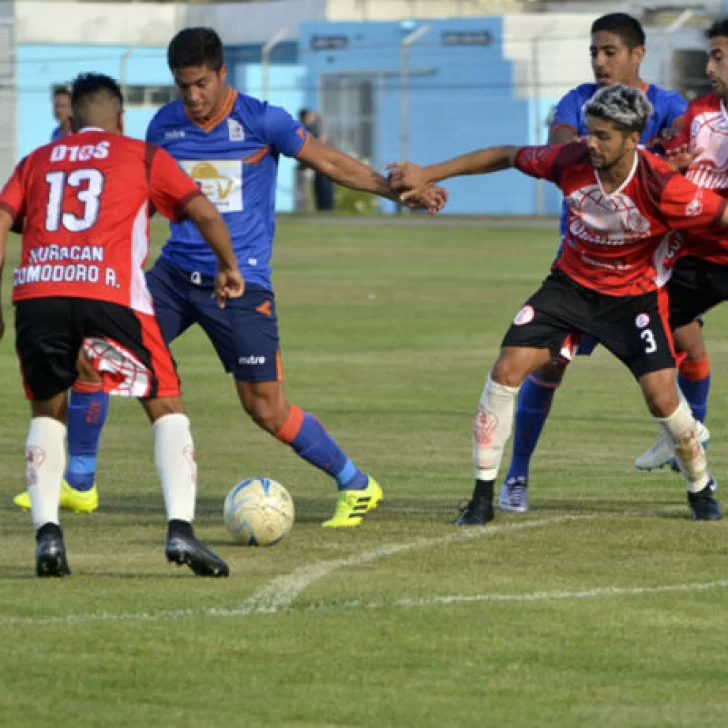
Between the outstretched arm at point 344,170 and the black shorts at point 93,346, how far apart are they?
1852 mm

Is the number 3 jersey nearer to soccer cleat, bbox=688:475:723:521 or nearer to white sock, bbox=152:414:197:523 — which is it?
white sock, bbox=152:414:197:523

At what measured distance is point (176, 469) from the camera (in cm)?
779

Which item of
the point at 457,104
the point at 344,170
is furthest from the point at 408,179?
the point at 457,104

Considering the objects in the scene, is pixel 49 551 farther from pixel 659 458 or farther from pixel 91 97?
pixel 659 458

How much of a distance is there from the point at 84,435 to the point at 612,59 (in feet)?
11.0

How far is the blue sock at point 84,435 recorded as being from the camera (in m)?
9.91

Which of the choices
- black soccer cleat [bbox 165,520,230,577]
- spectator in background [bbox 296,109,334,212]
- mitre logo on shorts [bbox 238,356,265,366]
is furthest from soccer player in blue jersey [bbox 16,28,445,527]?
spectator in background [bbox 296,109,334,212]

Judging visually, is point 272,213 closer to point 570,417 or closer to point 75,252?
point 75,252

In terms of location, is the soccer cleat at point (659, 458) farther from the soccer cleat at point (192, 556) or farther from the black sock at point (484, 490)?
the soccer cleat at point (192, 556)

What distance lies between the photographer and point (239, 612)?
23.5 feet

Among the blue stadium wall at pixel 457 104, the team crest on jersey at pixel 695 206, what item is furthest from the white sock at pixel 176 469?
the blue stadium wall at pixel 457 104

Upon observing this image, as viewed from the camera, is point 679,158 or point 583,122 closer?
point 679,158

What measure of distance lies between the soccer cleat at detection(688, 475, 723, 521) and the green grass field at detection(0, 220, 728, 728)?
14 centimetres

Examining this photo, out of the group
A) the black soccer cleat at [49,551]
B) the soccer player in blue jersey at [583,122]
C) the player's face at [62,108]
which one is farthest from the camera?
the player's face at [62,108]
